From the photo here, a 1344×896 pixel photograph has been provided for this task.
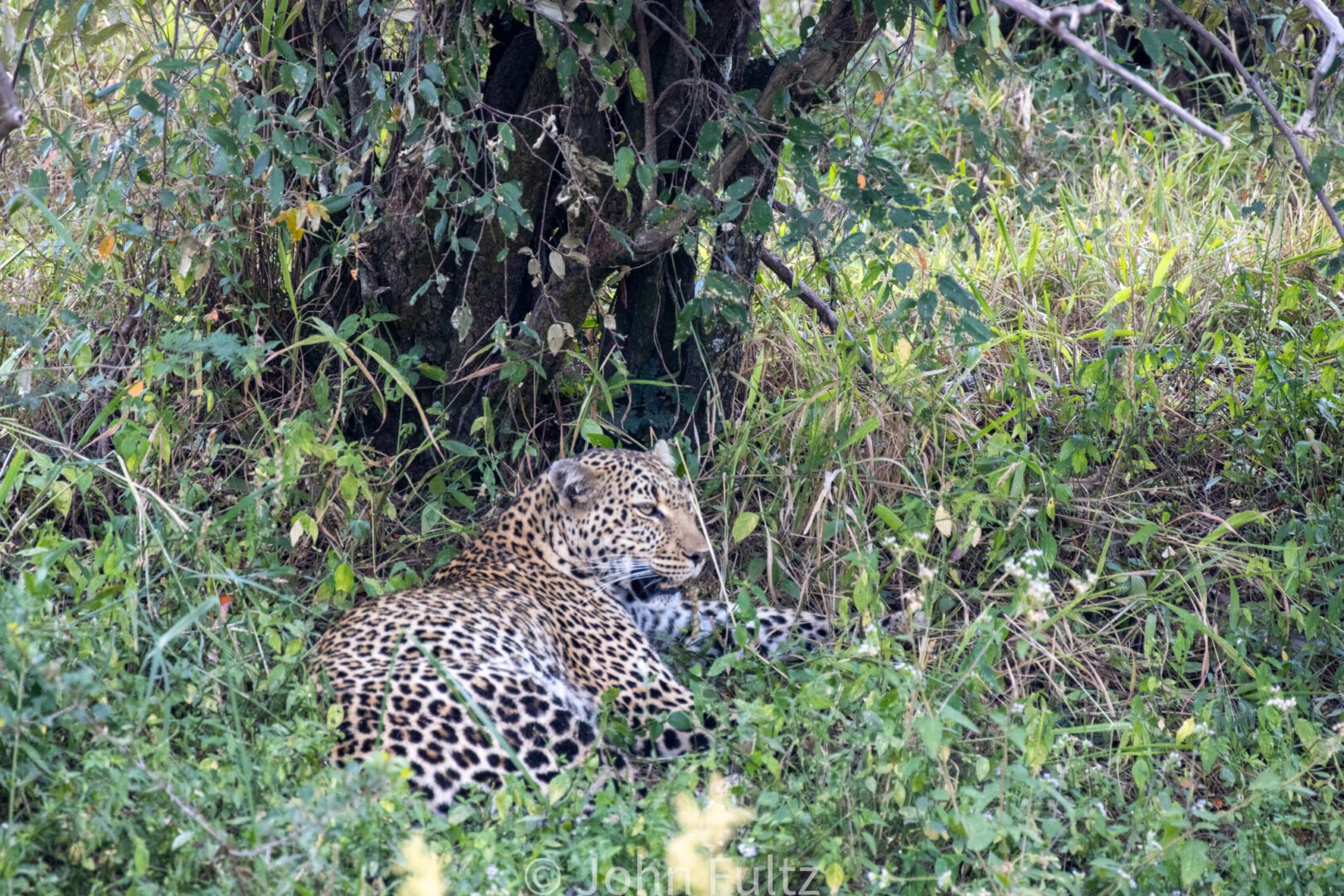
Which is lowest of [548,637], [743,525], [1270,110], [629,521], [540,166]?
[548,637]

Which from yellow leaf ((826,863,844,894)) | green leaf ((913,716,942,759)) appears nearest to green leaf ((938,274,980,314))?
green leaf ((913,716,942,759))

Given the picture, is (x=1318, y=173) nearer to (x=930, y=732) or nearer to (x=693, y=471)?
(x=930, y=732)

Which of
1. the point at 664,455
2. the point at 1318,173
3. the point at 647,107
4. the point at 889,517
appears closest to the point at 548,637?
the point at 664,455

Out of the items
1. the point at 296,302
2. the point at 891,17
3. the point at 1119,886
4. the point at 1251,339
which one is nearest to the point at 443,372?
the point at 296,302

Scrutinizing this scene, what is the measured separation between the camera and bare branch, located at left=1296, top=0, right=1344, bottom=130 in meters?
3.37

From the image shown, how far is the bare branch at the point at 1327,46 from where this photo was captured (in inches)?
133

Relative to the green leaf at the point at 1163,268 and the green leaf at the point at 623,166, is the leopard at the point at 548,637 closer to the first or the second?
the green leaf at the point at 623,166

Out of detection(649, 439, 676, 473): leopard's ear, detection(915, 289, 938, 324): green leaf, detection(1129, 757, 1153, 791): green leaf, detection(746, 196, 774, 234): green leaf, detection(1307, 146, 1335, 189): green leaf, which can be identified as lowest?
detection(649, 439, 676, 473): leopard's ear

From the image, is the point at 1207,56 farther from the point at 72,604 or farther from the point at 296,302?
the point at 72,604

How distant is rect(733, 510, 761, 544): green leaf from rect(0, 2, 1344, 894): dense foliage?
0.05 ft

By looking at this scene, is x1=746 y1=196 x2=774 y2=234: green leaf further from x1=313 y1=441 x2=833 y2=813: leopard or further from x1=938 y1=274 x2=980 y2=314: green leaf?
x1=313 y1=441 x2=833 y2=813: leopard

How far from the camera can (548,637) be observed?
4371 millimetres

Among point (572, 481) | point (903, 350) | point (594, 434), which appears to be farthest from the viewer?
point (903, 350)

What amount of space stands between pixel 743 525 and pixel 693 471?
1.72 ft
